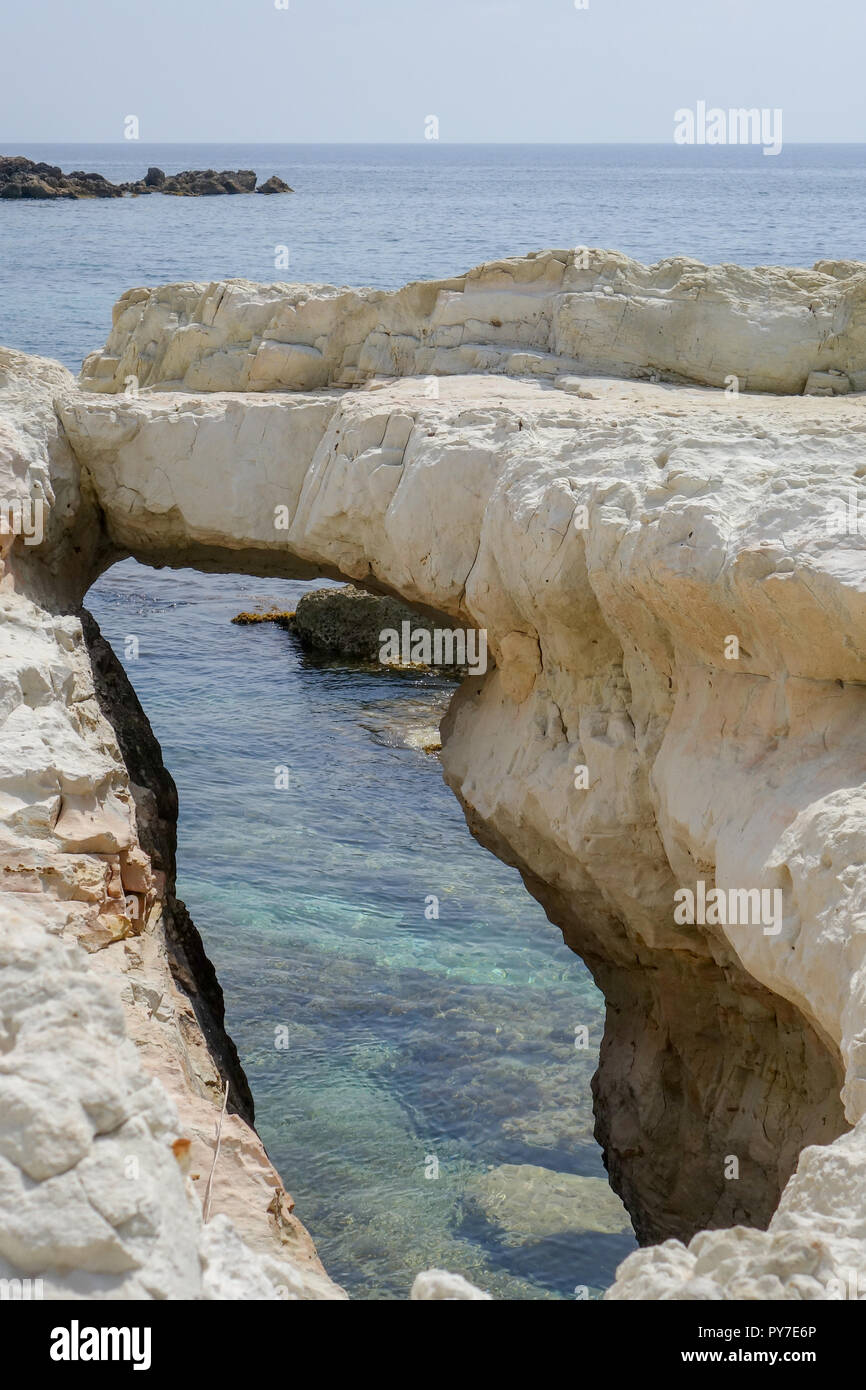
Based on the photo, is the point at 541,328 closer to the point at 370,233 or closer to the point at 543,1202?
the point at 543,1202

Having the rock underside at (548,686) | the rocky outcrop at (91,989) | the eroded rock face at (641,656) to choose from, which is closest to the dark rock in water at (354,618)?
the rock underside at (548,686)

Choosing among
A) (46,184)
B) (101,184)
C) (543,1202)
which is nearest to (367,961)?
(543,1202)

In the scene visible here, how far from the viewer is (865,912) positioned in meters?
5.89

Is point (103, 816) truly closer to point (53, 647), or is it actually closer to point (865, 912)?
point (53, 647)

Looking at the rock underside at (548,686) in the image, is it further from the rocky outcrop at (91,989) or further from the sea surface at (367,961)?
the sea surface at (367,961)

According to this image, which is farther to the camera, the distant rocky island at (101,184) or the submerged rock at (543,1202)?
the distant rocky island at (101,184)

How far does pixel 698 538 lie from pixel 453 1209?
640 cm

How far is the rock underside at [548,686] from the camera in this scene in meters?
4.50

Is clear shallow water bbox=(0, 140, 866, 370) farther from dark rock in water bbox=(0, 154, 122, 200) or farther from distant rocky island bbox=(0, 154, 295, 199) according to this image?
distant rocky island bbox=(0, 154, 295, 199)

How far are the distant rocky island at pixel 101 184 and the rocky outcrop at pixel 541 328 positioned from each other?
294 ft

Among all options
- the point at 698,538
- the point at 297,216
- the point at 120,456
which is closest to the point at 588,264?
the point at 120,456

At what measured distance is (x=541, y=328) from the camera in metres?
11.8

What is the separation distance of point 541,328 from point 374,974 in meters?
6.82
